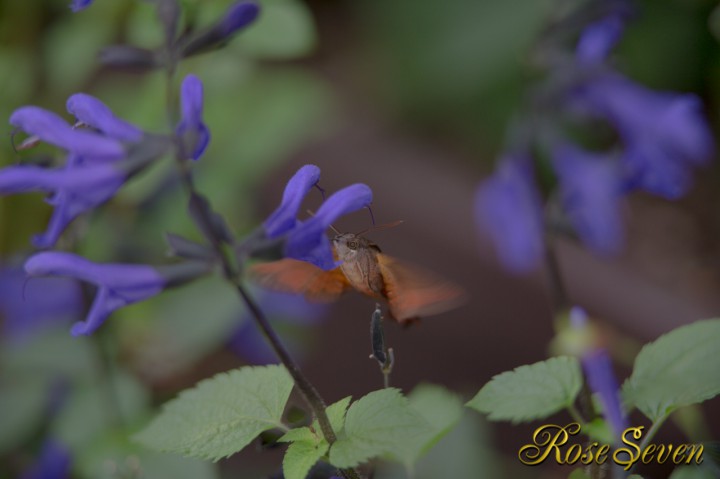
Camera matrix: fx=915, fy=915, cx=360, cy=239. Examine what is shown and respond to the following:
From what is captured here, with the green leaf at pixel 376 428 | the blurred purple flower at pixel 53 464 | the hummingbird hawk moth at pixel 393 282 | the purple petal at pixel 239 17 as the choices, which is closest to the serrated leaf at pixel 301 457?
the green leaf at pixel 376 428

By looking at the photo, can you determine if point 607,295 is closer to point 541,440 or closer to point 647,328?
point 647,328

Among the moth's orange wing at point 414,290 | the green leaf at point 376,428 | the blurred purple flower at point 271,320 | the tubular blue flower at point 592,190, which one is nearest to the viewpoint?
the green leaf at point 376,428

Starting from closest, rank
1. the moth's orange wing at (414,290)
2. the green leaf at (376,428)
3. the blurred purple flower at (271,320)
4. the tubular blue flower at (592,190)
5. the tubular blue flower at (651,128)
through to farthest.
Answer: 1. the green leaf at (376,428)
2. the moth's orange wing at (414,290)
3. the tubular blue flower at (651,128)
4. the tubular blue flower at (592,190)
5. the blurred purple flower at (271,320)

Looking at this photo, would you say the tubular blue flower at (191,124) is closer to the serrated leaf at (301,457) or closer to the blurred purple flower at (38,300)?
the serrated leaf at (301,457)

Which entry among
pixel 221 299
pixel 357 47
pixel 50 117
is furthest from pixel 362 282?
pixel 357 47

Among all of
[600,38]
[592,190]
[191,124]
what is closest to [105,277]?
[191,124]

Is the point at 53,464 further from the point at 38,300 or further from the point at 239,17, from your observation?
the point at 239,17

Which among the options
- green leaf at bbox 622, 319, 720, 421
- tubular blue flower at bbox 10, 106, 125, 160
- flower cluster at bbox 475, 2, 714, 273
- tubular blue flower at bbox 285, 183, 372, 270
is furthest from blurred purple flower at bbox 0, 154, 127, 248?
flower cluster at bbox 475, 2, 714, 273
